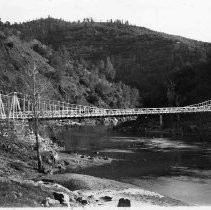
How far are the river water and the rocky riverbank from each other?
7.43ft

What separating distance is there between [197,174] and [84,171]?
31.9 feet

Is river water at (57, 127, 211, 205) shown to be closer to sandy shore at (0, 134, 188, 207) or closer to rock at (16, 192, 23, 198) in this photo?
sandy shore at (0, 134, 188, 207)

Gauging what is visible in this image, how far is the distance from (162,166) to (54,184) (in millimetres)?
18773

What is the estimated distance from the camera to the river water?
33.2m

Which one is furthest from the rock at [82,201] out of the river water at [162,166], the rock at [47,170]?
the rock at [47,170]

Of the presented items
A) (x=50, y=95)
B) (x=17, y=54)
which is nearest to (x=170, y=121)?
(x=50, y=95)

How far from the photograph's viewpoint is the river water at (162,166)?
33250mm

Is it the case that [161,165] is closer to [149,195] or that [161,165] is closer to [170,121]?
[149,195]

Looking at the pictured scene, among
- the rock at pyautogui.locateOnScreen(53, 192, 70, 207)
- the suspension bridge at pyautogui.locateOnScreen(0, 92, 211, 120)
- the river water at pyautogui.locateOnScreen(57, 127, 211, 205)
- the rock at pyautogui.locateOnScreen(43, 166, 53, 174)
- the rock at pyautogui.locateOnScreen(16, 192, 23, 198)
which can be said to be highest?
the suspension bridge at pyautogui.locateOnScreen(0, 92, 211, 120)

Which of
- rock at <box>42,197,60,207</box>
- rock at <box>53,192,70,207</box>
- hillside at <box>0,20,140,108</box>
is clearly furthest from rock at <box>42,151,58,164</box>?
hillside at <box>0,20,140,108</box>

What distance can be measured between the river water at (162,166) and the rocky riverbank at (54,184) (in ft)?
7.43

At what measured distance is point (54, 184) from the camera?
28.5 m

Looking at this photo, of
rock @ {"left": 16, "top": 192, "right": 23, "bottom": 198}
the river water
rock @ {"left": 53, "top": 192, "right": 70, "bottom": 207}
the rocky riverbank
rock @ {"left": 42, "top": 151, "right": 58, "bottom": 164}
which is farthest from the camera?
rock @ {"left": 42, "top": 151, "right": 58, "bottom": 164}

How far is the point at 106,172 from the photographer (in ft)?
133
